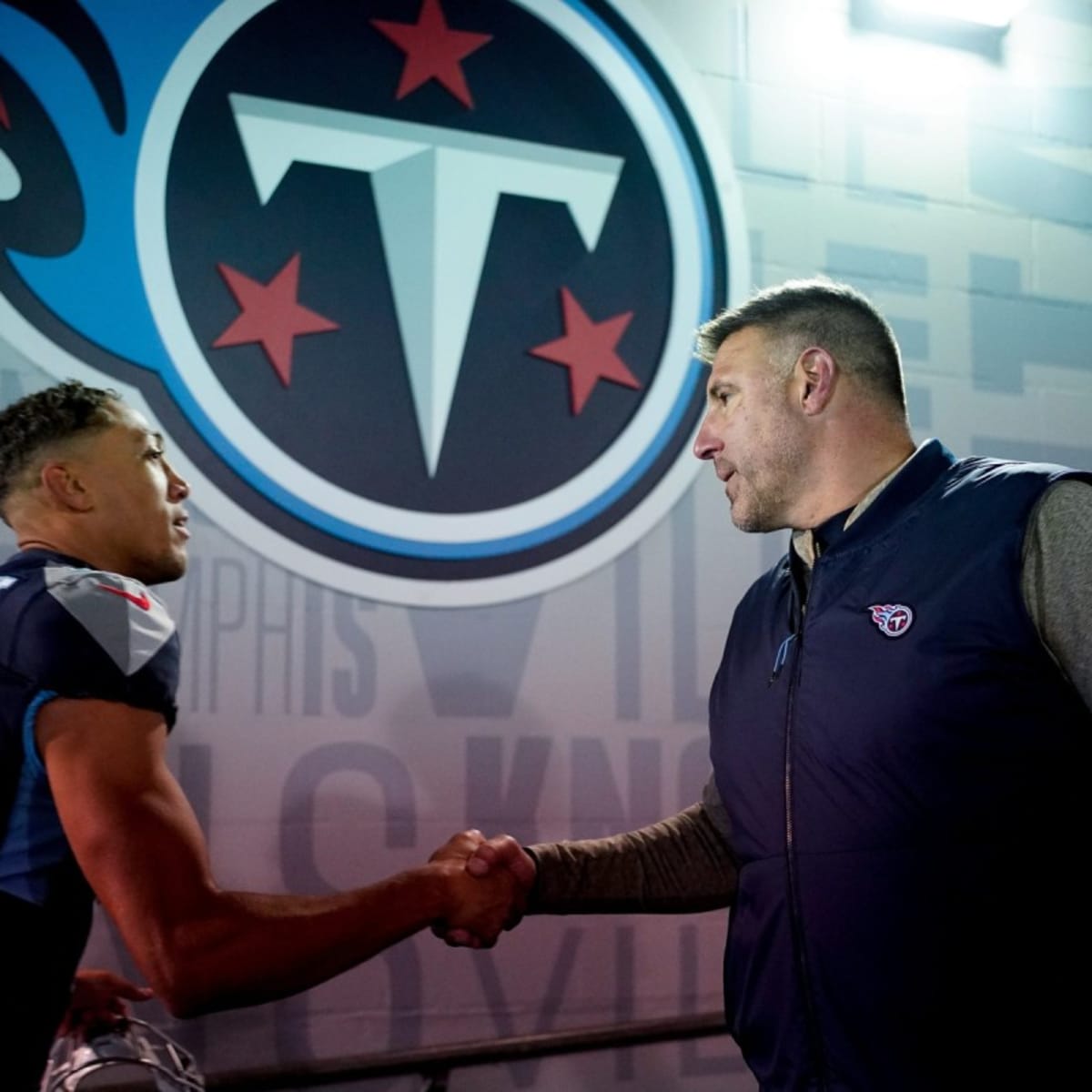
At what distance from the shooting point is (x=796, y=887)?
1.45 metres

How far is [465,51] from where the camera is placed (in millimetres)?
2479

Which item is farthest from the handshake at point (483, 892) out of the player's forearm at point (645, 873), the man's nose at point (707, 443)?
the man's nose at point (707, 443)

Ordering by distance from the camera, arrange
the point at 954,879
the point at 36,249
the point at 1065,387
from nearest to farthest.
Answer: the point at 954,879 < the point at 36,249 < the point at 1065,387

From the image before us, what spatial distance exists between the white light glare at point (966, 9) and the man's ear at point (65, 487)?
2155 millimetres

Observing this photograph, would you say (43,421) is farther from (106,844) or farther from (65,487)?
(106,844)

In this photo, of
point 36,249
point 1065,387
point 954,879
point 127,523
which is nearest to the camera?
point 954,879

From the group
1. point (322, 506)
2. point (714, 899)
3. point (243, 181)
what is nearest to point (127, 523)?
point (322, 506)

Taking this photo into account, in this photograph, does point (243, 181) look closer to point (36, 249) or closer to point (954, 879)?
point (36, 249)

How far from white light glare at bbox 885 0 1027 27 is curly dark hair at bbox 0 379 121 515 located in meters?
2.06

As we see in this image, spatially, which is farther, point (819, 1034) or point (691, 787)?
point (691, 787)

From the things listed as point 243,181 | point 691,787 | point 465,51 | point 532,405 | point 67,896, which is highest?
point 465,51

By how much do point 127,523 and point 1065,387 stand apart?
2.17 metres

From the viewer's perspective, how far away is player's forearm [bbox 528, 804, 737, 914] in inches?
72.2

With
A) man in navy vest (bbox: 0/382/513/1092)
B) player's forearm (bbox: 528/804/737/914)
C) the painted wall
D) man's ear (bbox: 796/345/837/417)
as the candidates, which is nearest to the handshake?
player's forearm (bbox: 528/804/737/914)
